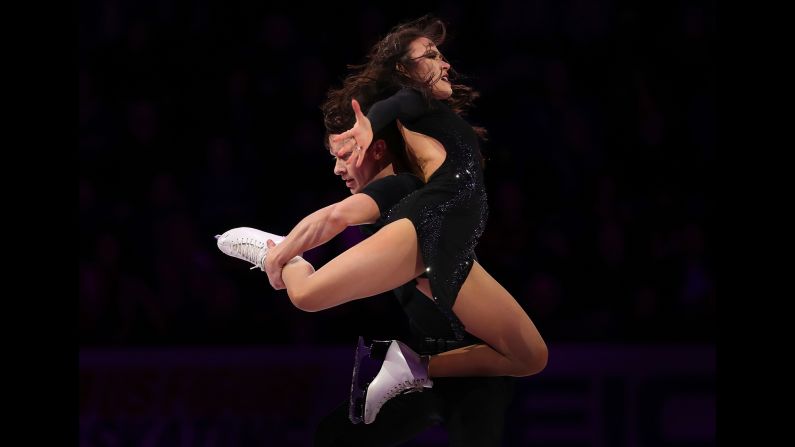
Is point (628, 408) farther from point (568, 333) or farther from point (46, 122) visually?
point (46, 122)

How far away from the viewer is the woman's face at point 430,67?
9.48 feet

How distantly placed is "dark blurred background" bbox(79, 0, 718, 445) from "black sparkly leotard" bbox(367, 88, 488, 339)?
1101mm

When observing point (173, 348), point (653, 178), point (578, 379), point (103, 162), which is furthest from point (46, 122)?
point (653, 178)

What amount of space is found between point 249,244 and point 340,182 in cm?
157

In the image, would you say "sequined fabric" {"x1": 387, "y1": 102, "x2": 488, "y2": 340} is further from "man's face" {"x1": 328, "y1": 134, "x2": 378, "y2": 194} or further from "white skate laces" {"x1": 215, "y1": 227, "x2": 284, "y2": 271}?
"white skate laces" {"x1": 215, "y1": 227, "x2": 284, "y2": 271}

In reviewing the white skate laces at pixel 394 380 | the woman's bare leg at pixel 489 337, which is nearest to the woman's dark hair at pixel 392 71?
the woman's bare leg at pixel 489 337

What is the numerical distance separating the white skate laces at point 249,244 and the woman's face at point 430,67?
0.64m

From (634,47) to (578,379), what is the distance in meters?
1.91

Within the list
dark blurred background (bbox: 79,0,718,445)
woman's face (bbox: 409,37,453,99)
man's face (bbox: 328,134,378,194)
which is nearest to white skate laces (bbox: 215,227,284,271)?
man's face (bbox: 328,134,378,194)

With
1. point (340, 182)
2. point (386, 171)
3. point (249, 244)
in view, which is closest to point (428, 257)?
point (386, 171)

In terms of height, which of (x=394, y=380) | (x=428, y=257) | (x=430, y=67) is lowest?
(x=394, y=380)

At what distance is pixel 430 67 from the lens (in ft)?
9.50

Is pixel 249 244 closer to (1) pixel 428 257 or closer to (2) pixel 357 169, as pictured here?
(2) pixel 357 169

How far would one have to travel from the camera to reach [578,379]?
3.71 m
